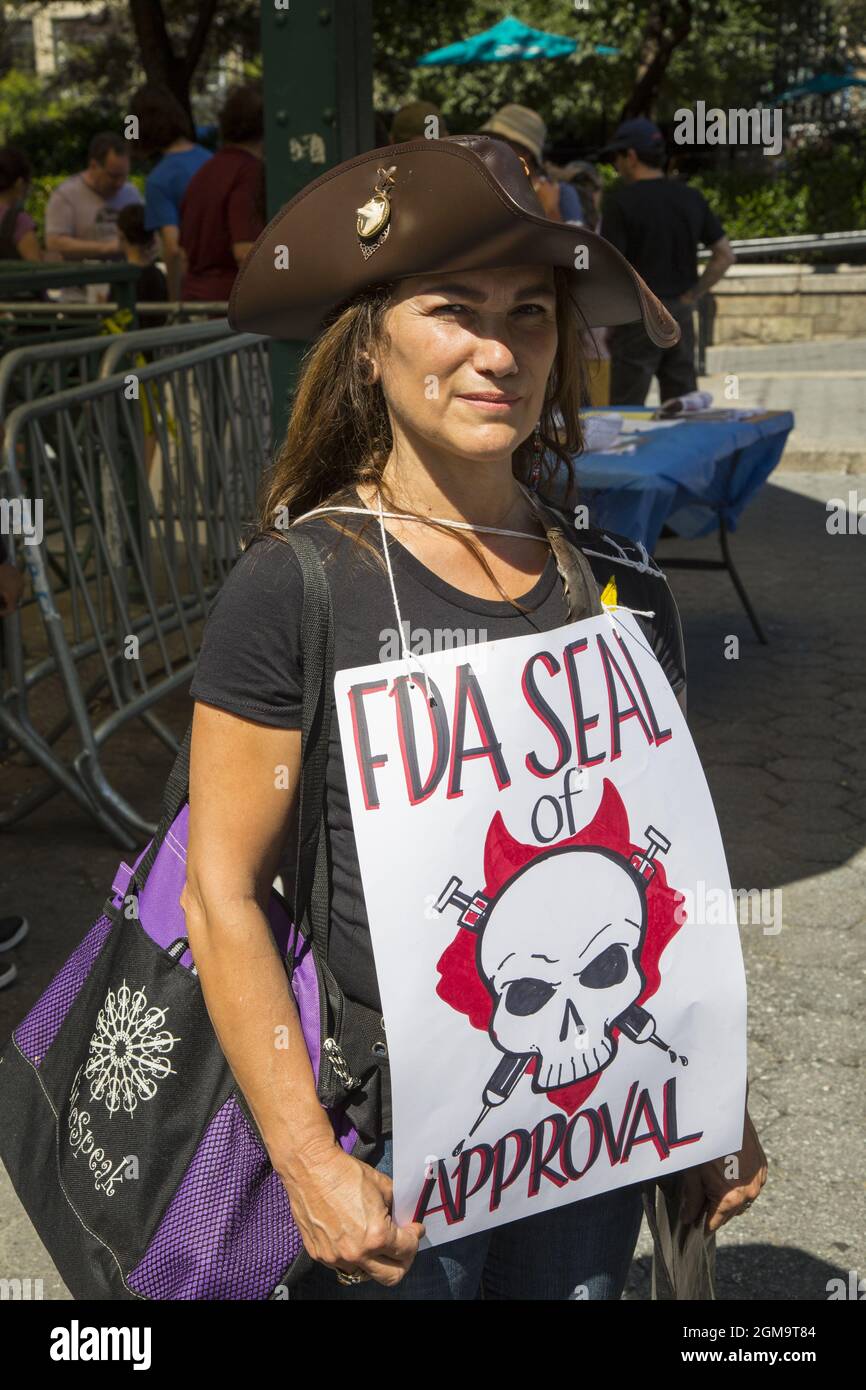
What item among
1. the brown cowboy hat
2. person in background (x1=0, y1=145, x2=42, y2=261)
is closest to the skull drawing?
the brown cowboy hat

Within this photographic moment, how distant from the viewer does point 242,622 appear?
1595 millimetres

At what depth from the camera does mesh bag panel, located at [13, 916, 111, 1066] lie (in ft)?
5.96

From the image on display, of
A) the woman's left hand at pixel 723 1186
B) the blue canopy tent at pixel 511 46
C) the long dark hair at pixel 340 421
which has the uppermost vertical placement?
the blue canopy tent at pixel 511 46

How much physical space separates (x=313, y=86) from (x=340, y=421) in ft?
Answer: 8.77

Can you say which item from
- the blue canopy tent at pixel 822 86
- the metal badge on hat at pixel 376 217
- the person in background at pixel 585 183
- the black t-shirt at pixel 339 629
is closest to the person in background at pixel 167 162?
the person in background at pixel 585 183

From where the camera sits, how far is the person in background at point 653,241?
8.34 metres

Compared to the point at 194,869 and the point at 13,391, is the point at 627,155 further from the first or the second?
the point at 194,869

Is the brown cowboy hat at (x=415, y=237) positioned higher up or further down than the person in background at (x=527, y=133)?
further down

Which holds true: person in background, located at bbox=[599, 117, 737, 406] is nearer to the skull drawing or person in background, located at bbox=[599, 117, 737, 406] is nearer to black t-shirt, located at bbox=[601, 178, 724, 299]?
black t-shirt, located at bbox=[601, 178, 724, 299]

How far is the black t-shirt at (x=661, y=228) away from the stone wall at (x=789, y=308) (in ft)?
23.2

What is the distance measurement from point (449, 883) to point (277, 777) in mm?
212

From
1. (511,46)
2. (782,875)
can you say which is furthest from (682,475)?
(511,46)

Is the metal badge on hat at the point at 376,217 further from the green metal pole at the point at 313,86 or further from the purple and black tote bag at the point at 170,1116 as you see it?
the green metal pole at the point at 313,86
